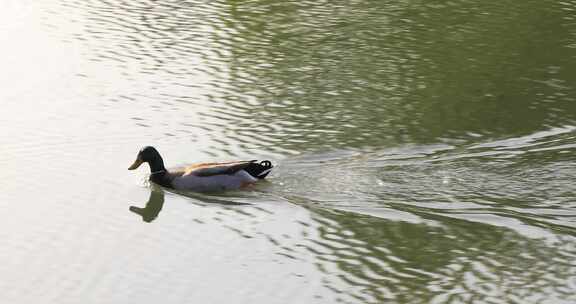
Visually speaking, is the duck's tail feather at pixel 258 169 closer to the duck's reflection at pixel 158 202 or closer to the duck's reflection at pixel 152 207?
the duck's reflection at pixel 158 202

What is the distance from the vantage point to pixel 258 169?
15.0 m

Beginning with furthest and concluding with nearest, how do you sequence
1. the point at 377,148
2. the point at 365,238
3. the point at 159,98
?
the point at 159,98 → the point at 377,148 → the point at 365,238

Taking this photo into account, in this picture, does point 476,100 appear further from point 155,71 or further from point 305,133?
point 155,71

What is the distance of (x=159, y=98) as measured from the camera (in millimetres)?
17531

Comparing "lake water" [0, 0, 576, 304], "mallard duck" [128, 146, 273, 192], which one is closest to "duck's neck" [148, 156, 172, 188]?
"mallard duck" [128, 146, 273, 192]

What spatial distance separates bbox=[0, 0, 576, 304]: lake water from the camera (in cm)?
1273

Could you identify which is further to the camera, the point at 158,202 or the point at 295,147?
the point at 295,147

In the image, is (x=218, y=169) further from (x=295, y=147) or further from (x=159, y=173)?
Answer: (x=295, y=147)

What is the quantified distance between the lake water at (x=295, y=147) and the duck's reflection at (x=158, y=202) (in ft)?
0.16

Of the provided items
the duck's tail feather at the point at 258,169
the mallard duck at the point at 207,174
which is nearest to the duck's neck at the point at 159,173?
the mallard duck at the point at 207,174

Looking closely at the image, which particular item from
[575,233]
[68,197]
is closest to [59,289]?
[68,197]

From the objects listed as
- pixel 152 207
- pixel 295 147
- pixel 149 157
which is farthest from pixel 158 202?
pixel 295 147

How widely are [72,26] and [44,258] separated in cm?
801

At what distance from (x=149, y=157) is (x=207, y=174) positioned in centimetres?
81
